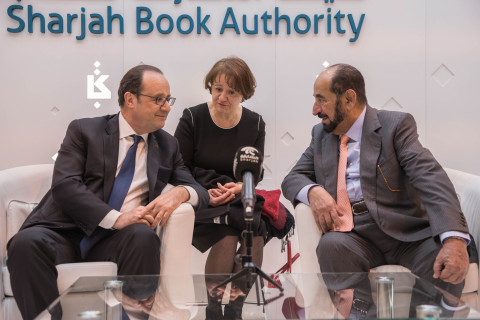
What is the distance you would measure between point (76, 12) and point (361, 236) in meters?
3.02

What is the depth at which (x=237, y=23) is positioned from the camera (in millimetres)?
5289

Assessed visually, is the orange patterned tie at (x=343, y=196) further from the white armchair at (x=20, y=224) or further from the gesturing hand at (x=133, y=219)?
the gesturing hand at (x=133, y=219)

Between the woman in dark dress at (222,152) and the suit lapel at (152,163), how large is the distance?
42 centimetres

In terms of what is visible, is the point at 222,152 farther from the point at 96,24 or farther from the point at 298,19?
the point at 96,24

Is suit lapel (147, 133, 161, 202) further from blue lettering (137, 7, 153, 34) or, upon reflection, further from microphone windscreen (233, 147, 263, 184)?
blue lettering (137, 7, 153, 34)

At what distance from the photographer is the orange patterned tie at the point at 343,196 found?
3.71 m

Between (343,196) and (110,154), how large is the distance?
1410 mm

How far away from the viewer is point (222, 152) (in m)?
4.55

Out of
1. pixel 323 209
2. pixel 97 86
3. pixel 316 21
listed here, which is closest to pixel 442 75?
pixel 316 21

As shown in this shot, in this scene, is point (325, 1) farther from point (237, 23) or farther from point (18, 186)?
point (18, 186)

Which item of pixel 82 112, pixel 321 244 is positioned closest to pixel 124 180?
pixel 321 244

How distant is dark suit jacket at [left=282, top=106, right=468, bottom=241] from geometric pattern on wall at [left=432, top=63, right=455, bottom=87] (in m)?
1.65

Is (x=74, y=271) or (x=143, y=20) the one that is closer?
(x=74, y=271)

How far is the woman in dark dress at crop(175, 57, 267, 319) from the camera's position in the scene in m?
4.18
